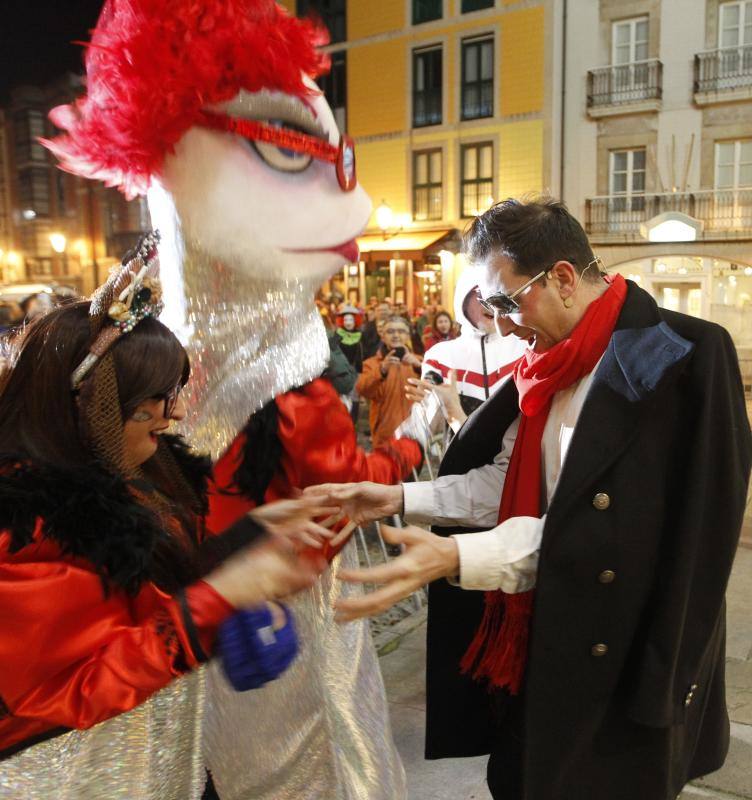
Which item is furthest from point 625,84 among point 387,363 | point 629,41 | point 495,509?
point 495,509

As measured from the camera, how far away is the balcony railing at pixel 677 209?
15422mm

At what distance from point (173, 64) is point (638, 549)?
5.38 feet

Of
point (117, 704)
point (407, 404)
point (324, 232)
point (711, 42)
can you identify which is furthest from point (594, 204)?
point (117, 704)

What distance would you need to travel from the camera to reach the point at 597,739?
1.56 meters

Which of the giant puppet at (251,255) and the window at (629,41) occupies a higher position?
the window at (629,41)

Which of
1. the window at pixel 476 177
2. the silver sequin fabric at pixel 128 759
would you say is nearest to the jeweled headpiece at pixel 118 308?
the silver sequin fabric at pixel 128 759

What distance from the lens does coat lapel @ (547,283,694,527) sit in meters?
1.40

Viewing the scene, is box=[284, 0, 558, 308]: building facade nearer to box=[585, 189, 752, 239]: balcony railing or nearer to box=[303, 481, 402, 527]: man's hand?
box=[585, 189, 752, 239]: balcony railing

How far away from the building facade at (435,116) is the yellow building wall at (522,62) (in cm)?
3

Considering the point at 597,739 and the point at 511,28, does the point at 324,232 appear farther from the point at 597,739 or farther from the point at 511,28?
the point at 511,28

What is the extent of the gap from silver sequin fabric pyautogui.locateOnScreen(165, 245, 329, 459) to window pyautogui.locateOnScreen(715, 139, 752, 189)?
1643 centimetres

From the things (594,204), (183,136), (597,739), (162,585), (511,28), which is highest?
(511,28)

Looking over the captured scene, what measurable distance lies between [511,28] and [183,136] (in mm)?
18127

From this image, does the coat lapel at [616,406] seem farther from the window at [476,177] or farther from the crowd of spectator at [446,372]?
the window at [476,177]
